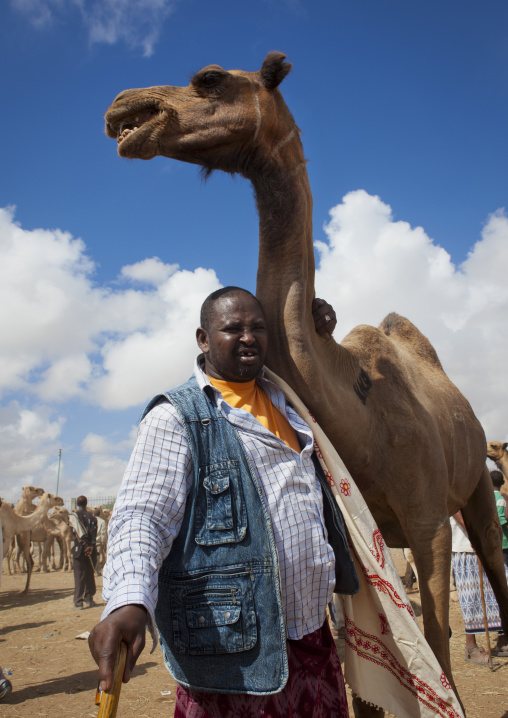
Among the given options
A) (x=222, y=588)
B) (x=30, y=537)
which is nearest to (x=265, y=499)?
(x=222, y=588)

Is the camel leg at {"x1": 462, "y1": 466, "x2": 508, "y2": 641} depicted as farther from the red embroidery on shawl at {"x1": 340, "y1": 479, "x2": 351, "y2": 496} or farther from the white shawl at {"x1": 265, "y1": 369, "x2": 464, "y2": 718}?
the red embroidery on shawl at {"x1": 340, "y1": 479, "x2": 351, "y2": 496}

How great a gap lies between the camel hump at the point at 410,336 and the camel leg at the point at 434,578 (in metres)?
2.04

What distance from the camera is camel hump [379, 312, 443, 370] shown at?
4.89 metres

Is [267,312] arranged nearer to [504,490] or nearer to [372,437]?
[372,437]

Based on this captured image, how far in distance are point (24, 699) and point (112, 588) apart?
5.66 meters

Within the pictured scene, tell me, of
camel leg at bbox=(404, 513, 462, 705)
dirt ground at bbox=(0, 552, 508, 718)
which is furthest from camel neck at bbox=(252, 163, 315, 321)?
dirt ground at bbox=(0, 552, 508, 718)

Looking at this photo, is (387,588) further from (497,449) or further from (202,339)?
(497,449)

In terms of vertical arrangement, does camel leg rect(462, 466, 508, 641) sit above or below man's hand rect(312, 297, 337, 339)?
below

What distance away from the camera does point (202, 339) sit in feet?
8.45

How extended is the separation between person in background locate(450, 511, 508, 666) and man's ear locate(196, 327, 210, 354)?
5.09 m

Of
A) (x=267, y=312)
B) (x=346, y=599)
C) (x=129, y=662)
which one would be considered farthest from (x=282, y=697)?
(x=267, y=312)

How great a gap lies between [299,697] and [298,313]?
67.5 inches

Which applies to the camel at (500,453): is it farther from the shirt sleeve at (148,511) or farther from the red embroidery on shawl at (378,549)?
the shirt sleeve at (148,511)

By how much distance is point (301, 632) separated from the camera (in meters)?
2.05
